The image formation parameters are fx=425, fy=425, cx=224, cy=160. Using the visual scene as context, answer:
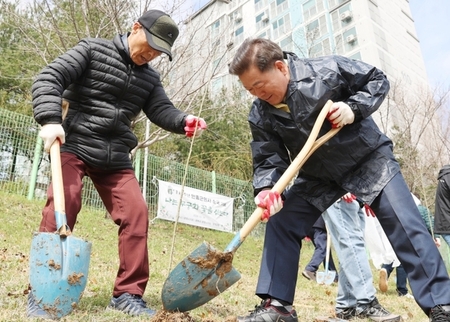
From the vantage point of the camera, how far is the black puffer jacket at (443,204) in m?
5.02

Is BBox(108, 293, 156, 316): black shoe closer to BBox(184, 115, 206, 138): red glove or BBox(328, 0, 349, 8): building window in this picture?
BBox(184, 115, 206, 138): red glove

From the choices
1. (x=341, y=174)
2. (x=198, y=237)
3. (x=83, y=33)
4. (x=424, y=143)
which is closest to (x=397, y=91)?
(x=424, y=143)

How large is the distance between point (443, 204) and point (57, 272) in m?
4.52

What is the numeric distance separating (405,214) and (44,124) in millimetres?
2077

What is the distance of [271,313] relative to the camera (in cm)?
233

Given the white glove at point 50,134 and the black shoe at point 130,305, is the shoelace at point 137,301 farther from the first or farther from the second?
the white glove at point 50,134

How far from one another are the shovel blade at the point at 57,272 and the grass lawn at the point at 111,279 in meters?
0.12

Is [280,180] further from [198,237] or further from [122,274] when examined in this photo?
[198,237]

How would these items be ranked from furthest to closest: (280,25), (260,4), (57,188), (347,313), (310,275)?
1. (260,4)
2. (280,25)
3. (310,275)
4. (347,313)
5. (57,188)

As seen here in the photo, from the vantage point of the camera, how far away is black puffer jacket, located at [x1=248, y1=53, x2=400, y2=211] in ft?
7.82

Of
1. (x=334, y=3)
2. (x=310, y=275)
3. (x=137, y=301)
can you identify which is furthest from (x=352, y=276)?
(x=334, y=3)

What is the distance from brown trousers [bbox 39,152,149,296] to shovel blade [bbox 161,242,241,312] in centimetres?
41

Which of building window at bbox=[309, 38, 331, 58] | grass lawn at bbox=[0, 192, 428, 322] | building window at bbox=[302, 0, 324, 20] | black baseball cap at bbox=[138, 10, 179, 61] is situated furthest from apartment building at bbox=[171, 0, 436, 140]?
black baseball cap at bbox=[138, 10, 179, 61]

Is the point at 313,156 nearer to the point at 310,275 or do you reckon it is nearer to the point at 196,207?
the point at 310,275
